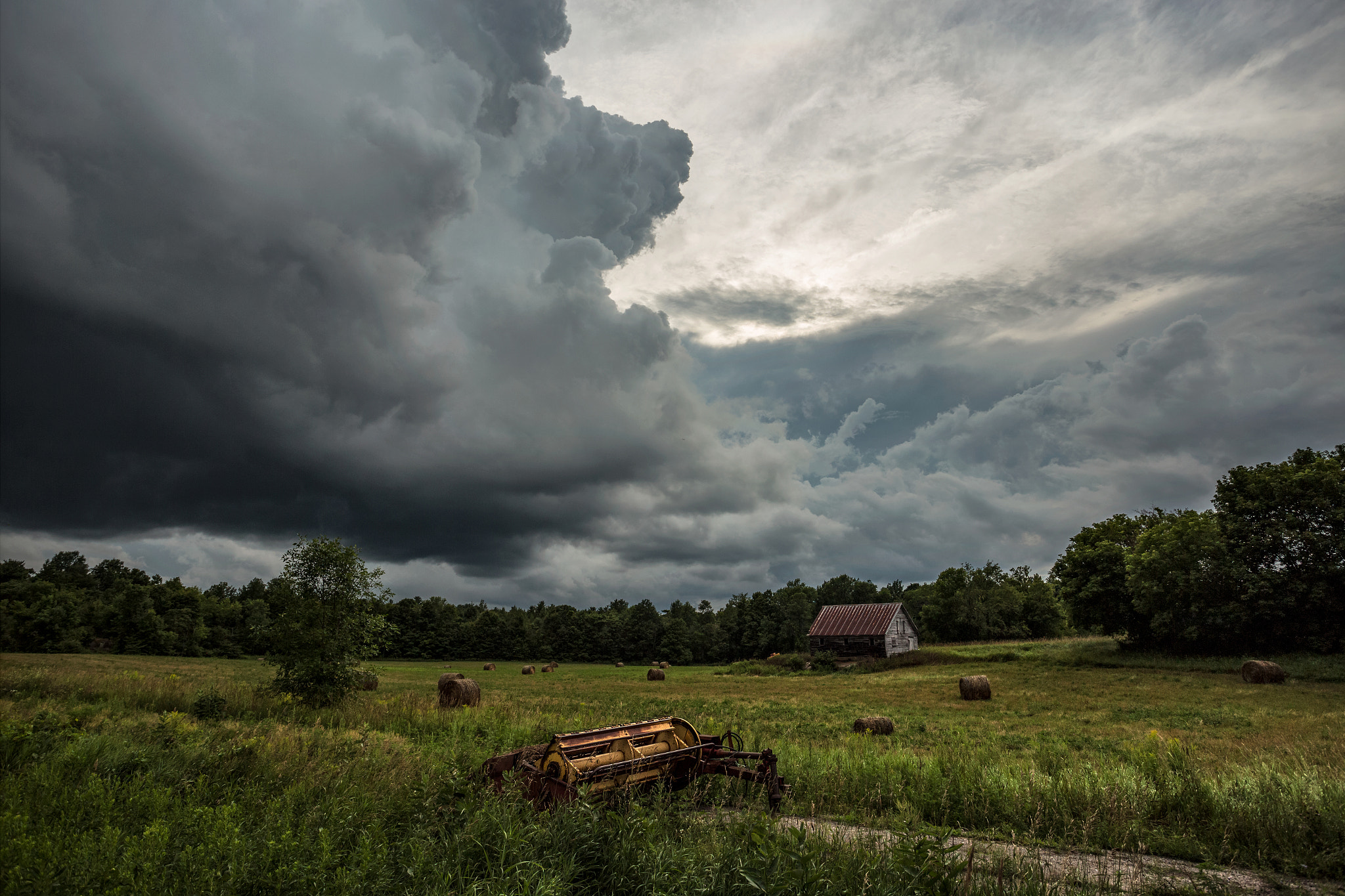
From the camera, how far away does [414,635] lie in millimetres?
106375

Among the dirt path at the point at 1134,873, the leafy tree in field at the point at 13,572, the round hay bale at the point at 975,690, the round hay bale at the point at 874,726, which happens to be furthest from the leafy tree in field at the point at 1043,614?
the leafy tree in field at the point at 13,572

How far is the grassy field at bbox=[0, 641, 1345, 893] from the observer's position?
5902 millimetres

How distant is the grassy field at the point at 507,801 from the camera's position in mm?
5902

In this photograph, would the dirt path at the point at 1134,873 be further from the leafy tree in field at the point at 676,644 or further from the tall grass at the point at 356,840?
the leafy tree in field at the point at 676,644

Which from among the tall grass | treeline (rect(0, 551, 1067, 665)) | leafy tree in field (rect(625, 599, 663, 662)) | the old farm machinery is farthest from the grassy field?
leafy tree in field (rect(625, 599, 663, 662))

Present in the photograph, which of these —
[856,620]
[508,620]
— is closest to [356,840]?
[856,620]

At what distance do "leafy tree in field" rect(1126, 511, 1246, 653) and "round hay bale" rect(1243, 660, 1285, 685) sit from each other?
900 centimetres

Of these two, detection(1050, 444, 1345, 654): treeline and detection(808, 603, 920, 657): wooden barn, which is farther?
detection(808, 603, 920, 657): wooden barn

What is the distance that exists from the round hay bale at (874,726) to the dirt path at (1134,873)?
12.9 m

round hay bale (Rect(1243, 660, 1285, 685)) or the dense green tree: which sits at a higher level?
the dense green tree

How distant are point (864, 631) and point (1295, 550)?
109 ft

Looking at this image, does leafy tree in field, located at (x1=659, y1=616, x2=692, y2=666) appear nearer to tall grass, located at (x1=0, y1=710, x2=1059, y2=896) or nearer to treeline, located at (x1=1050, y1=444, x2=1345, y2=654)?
treeline, located at (x1=1050, y1=444, x2=1345, y2=654)

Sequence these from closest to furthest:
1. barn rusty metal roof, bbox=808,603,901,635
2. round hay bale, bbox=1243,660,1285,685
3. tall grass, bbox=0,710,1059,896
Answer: tall grass, bbox=0,710,1059,896, round hay bale, bbox=1243,660,1285,685, barn rusty metal roof, bbox=808,603,901,635

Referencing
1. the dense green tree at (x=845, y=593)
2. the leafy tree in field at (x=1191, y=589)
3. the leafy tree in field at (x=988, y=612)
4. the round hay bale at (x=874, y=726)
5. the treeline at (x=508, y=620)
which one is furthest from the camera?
the dense green tree at (x=845, y=593)
